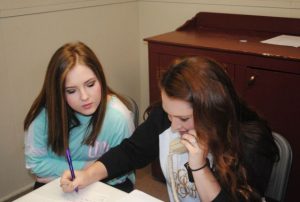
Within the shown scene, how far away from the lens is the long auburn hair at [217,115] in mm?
1028

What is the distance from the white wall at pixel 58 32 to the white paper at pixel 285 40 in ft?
0.51

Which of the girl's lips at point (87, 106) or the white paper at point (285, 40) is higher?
the white paper at point (285, 40)

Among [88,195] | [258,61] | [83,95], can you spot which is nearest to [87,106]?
[83,95]

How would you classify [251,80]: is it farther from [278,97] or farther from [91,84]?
[91,84]

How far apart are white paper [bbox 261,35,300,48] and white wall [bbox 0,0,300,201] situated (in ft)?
0.51

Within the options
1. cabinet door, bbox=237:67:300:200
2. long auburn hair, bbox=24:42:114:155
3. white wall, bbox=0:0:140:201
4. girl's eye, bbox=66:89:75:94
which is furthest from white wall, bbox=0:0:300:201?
girl's eye, bbox=66:89:75:94

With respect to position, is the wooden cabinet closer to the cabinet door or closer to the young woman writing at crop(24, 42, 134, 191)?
the cabinet door

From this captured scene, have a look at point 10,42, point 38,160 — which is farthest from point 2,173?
point 38,160

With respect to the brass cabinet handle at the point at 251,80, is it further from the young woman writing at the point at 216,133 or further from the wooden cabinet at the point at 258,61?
the young woman writing at the point at 216,133

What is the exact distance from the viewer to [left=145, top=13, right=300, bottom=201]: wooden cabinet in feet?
5.91

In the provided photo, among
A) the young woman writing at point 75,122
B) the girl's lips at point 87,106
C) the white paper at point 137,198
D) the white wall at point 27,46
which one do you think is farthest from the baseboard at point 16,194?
the white paper at point 137,198

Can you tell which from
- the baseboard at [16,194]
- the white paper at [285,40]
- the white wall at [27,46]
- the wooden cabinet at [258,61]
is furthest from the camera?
the baseboard at [16,194]

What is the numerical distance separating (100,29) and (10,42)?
0.68 m

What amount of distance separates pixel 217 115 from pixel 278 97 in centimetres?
94
